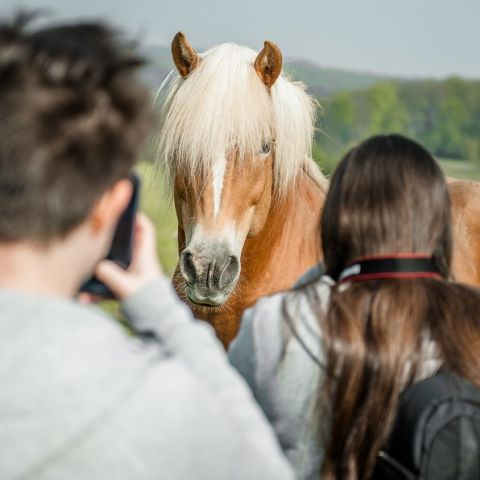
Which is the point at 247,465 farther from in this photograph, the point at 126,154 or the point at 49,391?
the point at 126,154

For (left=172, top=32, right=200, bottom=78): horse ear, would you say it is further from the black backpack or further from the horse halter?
the black backpack

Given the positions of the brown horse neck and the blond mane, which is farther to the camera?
the brown horse neck

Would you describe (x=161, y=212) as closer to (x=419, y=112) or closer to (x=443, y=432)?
(x=443, y=432)

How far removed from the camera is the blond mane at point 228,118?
4078 millimetres

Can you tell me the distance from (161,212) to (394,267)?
3.25 m

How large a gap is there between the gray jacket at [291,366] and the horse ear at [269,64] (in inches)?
94.9

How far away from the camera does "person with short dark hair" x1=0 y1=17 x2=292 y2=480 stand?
1246 millimetres

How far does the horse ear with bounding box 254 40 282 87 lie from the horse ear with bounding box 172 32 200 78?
36 centimetres

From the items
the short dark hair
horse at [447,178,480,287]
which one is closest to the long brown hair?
the short dark hair

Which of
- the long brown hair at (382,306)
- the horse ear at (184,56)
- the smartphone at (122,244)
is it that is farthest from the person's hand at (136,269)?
the horse ear at (184,56)

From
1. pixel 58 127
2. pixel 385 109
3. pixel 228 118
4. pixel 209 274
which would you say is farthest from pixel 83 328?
pixel 385 109

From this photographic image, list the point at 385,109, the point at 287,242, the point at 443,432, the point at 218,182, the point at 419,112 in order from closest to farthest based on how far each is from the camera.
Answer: the point at 443,432, the point at 218,182, the point at 287,242, the point at 419,112, the point at 385,109

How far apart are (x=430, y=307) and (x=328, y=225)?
0.33 metres

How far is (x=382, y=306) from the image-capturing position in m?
1.87
